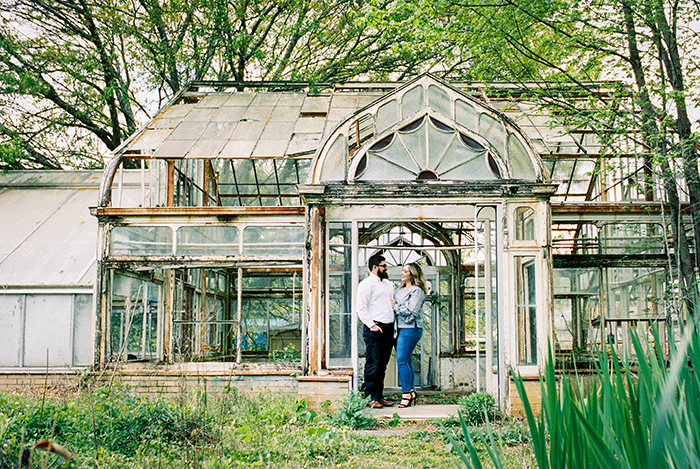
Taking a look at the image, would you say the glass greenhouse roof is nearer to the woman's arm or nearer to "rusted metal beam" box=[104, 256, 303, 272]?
"rusted metal beam" box=[104, 256, 303, 272]

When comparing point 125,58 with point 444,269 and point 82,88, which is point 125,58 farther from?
point 444,269

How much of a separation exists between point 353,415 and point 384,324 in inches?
50.2

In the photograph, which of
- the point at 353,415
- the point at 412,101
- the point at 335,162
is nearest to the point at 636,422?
the point at 353,415

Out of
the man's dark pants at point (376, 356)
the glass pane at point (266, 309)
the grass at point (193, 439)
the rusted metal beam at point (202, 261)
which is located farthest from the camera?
the glass pane at point (266, 309)

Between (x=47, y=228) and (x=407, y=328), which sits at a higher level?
(x=47, y=228)

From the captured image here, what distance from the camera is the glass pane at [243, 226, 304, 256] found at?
923 cm

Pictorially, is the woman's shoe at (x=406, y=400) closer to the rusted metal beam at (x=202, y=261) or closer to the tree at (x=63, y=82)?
the rusted metal beam at (x=202, y=261)

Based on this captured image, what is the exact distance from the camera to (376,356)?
25.6 ft

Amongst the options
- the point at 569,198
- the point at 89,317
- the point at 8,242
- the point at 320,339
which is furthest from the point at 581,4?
the point at 8,242

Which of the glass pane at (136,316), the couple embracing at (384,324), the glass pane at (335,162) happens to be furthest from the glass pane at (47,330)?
the couple embracing at (384,324)

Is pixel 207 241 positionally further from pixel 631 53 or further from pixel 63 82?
pixel 63 82

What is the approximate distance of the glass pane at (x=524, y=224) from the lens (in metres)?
8.02

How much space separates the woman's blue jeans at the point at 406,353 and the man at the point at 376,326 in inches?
8.5

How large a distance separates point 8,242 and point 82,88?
5.85 m
